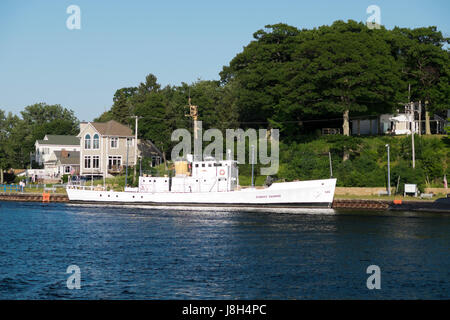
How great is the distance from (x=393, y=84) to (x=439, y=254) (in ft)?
156

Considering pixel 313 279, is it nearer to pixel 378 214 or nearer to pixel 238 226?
pixel 238 226

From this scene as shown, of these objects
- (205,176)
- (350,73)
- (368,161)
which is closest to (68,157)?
(205,176)

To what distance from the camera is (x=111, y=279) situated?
95.6ft

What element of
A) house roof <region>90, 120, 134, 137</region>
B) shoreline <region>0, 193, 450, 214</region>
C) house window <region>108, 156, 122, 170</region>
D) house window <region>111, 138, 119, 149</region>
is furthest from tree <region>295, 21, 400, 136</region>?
house window <region>108, 156, 122, 170</region>

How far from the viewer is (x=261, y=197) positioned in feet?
212

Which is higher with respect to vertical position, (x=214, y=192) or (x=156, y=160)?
(x=156, y=160)

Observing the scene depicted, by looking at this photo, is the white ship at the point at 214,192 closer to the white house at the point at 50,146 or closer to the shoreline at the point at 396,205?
the shoreline at the point at 396,205

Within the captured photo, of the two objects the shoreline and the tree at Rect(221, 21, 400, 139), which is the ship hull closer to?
the shoreline

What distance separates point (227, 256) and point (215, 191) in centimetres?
3109

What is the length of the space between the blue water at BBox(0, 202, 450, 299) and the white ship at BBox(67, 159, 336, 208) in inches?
258

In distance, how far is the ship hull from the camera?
62375 mm

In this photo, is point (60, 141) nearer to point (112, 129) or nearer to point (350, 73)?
point (112, 129)

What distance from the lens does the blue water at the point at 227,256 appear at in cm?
2711
